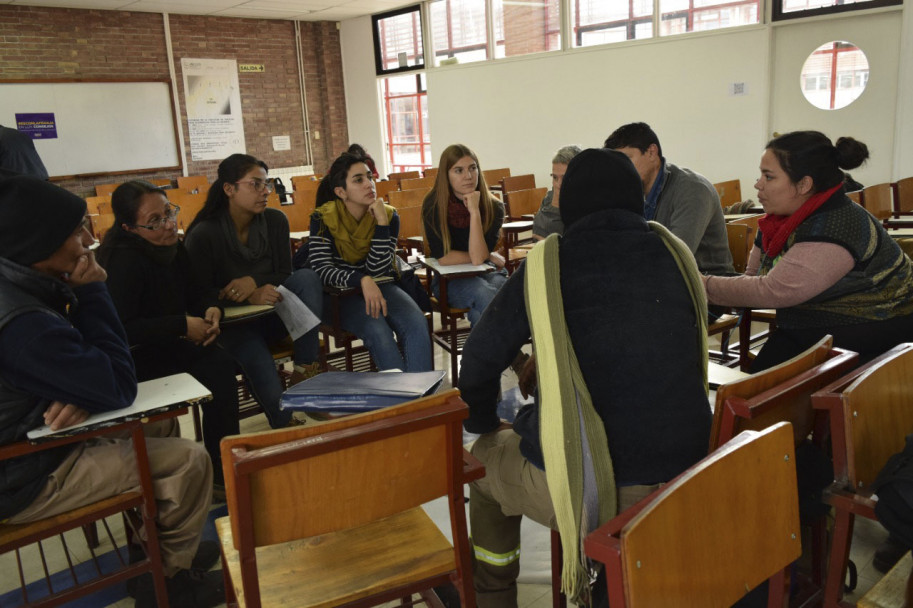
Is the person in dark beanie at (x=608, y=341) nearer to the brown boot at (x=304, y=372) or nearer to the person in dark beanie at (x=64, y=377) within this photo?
the person in dark beanie at (x=64, y=377)

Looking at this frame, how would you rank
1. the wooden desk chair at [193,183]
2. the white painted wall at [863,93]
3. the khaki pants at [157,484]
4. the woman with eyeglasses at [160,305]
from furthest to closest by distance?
the wooden desk chair at [193,183] < the white painted wall at [863,93] < the woman with eyeglasses at [160,305] < the khaki pants at [157,484]

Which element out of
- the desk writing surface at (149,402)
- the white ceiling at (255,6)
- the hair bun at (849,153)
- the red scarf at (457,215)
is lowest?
the desk writing surface at (149,402)

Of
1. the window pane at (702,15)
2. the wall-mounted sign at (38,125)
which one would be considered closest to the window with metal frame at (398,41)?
the window pane at (702,15)

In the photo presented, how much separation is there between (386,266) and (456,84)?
260 inches

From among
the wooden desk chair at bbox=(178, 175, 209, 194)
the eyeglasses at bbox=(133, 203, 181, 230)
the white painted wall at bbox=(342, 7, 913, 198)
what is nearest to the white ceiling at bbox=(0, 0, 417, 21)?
the white painted wall at bbox=(342, 7, 913, 198)

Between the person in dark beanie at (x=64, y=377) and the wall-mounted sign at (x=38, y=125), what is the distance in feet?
25.2

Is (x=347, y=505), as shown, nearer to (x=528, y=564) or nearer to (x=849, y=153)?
(x=528, y=564)

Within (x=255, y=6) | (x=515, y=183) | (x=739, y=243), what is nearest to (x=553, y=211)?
(x=739, y=243)

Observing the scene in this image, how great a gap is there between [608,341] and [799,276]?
104cm

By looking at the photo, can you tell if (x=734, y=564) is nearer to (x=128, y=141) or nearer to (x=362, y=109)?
(x=128, y=141)

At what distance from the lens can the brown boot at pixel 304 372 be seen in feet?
8.80

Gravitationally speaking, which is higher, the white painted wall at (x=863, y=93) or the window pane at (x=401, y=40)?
the window pane at (x=401, y=40)

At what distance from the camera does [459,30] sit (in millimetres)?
9219

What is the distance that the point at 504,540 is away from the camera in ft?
5.52
